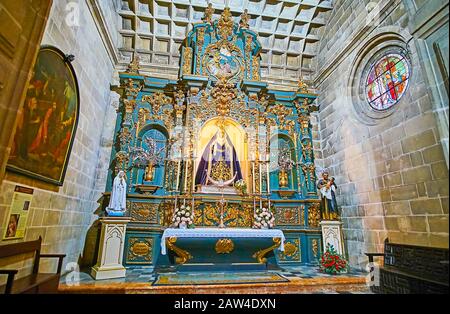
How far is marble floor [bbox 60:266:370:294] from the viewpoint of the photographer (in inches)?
161

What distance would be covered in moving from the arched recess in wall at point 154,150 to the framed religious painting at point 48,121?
215cm

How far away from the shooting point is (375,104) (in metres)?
5.69

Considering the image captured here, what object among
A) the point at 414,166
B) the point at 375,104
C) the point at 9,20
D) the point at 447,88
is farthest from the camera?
the point at 375,104

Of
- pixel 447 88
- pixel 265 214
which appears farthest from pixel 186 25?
pixel 447 88

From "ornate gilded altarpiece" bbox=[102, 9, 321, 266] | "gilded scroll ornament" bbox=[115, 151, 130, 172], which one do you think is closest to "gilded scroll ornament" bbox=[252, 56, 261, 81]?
"ornate gilded altarpiece" bbox=[102, 9, 321, 266]

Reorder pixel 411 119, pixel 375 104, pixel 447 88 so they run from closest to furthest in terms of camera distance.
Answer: pixel 447 88 < pixel 411 119 < pixel 375 104

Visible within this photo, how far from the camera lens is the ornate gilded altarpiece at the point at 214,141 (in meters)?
6.29

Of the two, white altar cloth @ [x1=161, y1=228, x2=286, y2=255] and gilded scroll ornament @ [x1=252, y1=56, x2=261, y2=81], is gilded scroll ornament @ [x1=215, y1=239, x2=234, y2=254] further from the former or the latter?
gilded scroll ornament @ [x1=252, y1=56, x2=261, y2=81]

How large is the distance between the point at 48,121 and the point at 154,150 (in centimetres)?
316

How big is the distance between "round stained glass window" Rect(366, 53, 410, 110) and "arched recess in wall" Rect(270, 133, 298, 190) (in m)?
2.59

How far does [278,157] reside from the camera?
7488mm

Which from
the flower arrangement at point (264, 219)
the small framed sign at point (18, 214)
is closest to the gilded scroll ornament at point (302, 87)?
the flower arrangement at point (264, 219)

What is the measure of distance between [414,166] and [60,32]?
6877mm
